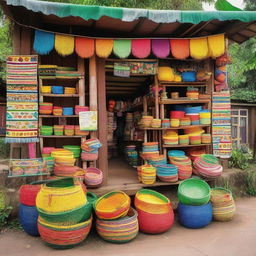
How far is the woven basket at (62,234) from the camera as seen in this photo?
306 centimetres

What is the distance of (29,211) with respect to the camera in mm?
3508

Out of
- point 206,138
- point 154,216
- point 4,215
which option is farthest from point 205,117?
point 4,215

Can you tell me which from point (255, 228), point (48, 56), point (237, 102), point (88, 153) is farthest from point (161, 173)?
point (237, 102)

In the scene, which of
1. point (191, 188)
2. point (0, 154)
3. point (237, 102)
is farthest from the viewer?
point (237, 102)

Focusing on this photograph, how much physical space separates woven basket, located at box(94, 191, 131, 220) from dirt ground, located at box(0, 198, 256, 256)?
1.46 ft

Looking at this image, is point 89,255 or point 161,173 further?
point 161,173

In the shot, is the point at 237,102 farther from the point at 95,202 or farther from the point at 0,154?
the point at 0,154

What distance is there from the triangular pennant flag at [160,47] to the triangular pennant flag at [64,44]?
→ 63.0 inches

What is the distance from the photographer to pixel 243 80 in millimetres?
11633

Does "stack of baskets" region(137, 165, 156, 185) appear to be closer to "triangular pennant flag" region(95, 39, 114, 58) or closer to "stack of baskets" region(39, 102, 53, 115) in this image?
"stack of baskets" region(39, 102, 53, 115)

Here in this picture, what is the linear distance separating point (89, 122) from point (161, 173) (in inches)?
67.4

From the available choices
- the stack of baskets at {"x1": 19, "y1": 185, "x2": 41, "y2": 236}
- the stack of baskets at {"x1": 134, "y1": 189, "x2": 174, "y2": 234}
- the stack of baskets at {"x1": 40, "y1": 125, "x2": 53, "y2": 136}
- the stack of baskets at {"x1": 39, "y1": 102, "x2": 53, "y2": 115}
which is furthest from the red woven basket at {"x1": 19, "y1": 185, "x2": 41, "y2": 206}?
the stack of baskets at {"x1": 134, "y1": 189, "x2": 174, "y2": 234}

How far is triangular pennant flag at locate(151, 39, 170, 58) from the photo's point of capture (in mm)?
4719

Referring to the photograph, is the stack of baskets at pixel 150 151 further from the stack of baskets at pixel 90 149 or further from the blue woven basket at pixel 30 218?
the blue woven basket at pixel 30 218
